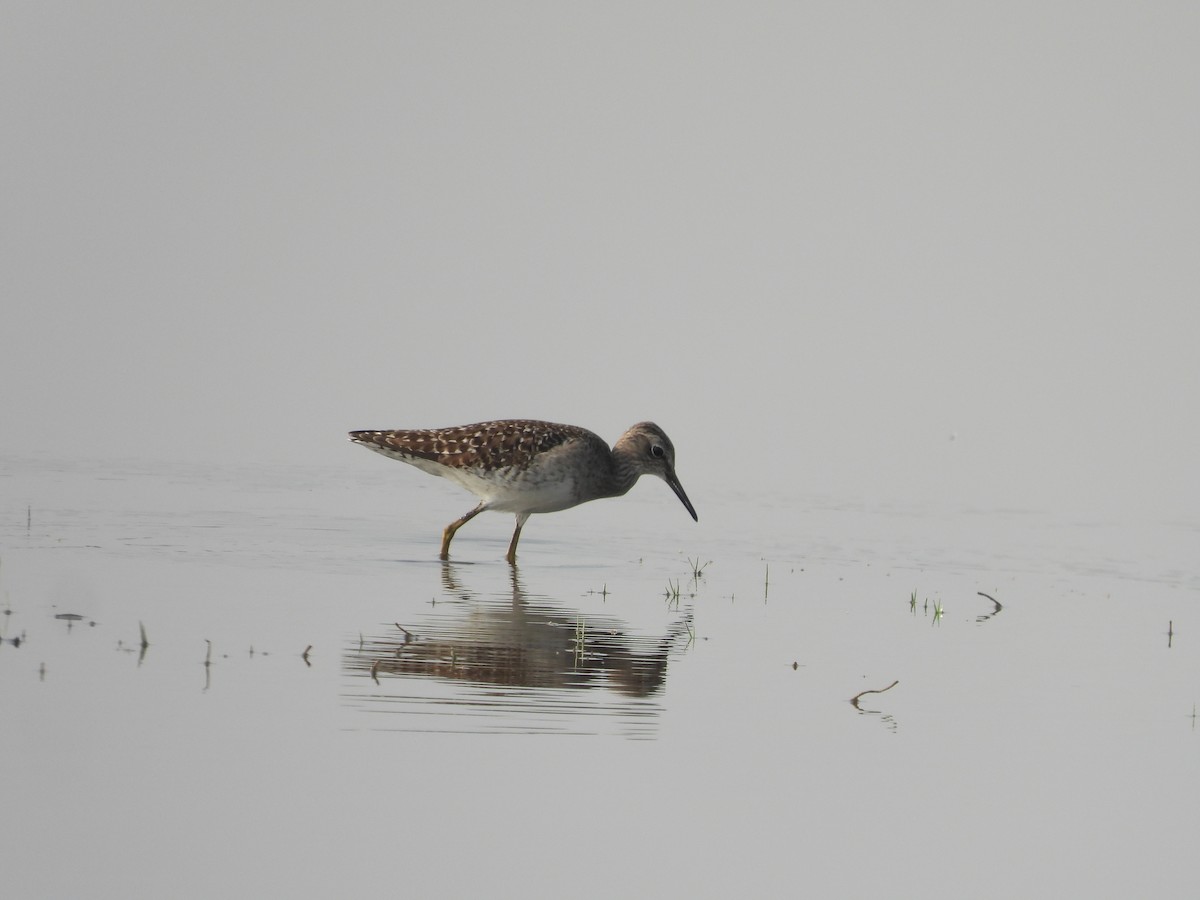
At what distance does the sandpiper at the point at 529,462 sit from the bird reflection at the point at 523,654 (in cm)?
331

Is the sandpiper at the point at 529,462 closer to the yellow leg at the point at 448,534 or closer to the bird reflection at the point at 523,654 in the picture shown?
the yellow leg at the point at 448,534

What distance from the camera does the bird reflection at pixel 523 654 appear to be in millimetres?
10062

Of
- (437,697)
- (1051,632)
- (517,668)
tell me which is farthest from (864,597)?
(437,697)

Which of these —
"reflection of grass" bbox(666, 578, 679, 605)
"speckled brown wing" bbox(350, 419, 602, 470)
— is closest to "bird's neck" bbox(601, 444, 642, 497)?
"speckled brown wing" bbox(350, 419, 602, 470)

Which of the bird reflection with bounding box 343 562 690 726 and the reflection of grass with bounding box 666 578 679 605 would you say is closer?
the bird reflection with bounding box 343 562 690 726

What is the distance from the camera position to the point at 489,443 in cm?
1695

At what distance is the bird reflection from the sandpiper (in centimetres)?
331

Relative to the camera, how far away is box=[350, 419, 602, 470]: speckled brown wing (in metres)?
16.8

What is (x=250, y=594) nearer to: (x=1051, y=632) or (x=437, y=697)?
(x=437, y=697)

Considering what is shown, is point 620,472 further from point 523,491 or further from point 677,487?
point 523,491

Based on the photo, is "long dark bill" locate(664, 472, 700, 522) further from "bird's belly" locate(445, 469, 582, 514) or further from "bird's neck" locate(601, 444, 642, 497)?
"bird's belly" locate(445, 469, 582, 514)

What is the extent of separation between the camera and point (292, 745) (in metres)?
8.57

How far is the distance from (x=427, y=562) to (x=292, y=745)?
7.22m

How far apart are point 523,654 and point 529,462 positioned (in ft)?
18.5
